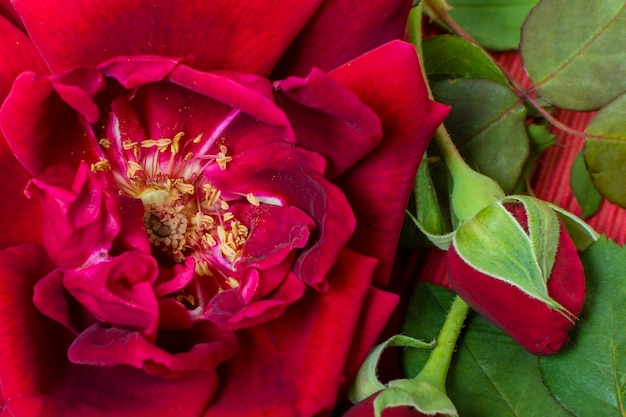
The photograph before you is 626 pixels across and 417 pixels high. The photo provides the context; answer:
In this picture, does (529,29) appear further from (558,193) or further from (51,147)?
(51,147)

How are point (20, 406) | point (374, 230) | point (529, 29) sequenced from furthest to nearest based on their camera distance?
point (529, 29), point (374, 230), point (20, 406)

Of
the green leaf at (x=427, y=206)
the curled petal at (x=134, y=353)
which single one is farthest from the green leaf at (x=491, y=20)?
the curled petal at (x=134, y=353)

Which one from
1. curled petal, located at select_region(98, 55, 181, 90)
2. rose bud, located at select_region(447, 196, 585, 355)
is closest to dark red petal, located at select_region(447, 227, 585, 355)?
rose bud, located at select_region(447, 196, 585, 355)

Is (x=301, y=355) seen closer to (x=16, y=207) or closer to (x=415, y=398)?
(x=415, y=398)

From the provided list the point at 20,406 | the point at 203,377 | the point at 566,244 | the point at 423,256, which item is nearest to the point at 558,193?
the point at 423,256

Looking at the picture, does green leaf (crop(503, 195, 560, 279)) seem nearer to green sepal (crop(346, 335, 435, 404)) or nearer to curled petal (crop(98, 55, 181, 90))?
green sepal (crop(346, 335, 435, 404))

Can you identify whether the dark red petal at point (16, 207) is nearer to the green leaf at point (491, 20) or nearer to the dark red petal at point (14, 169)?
the dark red petal at point (14, 169)
